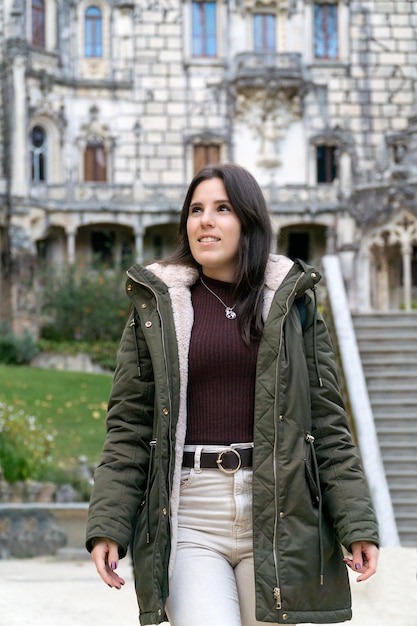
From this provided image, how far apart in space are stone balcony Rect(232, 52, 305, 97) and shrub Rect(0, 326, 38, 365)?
13476mm

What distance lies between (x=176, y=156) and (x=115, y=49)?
4473 millimetres

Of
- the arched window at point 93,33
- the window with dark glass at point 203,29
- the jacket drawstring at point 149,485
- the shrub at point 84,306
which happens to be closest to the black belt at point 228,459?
the jacket drawstring at point 149,485

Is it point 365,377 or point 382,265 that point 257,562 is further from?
point 382,265

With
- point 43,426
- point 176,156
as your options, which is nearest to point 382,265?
point 176,156

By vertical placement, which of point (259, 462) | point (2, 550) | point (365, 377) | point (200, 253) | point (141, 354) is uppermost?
point (200, 253)

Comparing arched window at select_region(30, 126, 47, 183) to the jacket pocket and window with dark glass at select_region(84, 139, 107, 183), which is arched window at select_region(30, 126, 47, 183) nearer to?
window with dark glass at select_region(84, 139, 107, 183)

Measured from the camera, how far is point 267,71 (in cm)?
3584

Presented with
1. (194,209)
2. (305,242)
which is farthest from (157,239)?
(194,209)

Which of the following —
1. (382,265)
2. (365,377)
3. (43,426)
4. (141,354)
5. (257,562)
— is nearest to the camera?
(257,562)

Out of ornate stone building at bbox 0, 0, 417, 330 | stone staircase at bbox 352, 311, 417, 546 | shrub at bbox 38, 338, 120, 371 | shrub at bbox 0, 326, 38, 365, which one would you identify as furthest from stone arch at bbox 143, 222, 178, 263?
stone staircase at bbox 352, 311, 417, 546

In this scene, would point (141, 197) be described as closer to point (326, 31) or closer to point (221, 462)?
point (326, 31)

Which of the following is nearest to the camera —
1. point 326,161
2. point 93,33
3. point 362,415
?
point 362,415

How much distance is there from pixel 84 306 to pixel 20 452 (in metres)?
15.3

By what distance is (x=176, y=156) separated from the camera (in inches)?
1438
